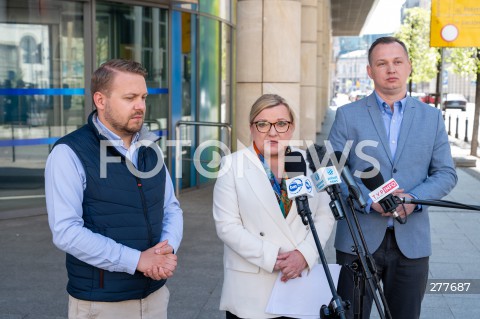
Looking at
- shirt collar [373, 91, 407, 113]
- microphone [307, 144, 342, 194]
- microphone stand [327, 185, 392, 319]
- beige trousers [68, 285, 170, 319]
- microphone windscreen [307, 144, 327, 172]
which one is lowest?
beige trousers [68, 285, 170, 319]

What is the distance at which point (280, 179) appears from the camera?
333 cm

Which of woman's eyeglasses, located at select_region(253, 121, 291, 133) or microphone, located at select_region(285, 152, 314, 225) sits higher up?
woman's eyeglasses, located at select_region(253, 121, 291, 133)

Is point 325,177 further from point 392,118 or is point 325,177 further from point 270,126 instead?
point 392,118

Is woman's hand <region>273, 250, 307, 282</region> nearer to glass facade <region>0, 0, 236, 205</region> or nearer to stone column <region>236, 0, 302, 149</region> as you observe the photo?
glass facade <region>0, 0, 236, 205</region>

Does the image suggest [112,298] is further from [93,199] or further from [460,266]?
[460,266]

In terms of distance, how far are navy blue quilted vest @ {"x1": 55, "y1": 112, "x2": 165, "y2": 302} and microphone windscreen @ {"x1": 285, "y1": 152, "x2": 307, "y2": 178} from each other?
A: 2.04ft

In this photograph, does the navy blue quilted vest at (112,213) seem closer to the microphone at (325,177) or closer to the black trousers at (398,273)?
the microphone at (325,177)

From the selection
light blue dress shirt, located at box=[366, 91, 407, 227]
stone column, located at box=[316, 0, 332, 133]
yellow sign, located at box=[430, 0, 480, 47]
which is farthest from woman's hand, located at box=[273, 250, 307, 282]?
stone column, located at box=[316, 0, 332, 133]

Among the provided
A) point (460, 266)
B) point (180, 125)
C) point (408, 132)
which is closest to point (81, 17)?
point (180, 125)

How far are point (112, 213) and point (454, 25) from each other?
13.9 metres

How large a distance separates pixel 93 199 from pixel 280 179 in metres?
0.88

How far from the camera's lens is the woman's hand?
319 cm

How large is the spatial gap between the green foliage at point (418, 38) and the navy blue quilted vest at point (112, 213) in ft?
123

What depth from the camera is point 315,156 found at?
279cm
